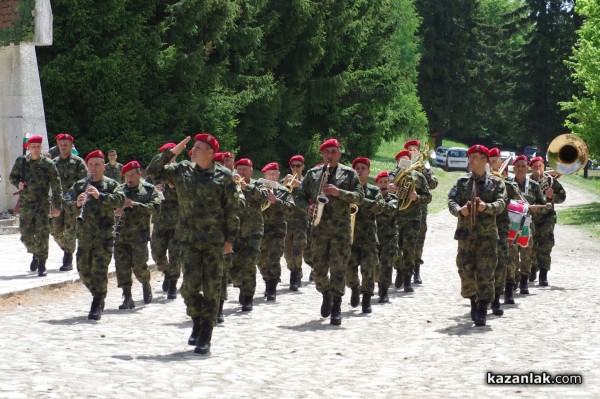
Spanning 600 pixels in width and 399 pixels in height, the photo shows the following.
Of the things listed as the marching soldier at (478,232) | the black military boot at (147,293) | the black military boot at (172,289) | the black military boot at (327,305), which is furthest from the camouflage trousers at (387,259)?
the black military boot at (147,293)

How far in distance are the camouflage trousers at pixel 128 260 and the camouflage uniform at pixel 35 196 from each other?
2.82 m

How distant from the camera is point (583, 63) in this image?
37.5 meters

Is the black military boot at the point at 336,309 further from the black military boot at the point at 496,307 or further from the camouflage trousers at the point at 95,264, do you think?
the camouflage trousers at the point at 95,264

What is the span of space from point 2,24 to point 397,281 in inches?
449

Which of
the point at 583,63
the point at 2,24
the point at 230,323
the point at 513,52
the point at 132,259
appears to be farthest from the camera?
the point at 513,52

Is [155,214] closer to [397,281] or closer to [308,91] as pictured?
[397,281]

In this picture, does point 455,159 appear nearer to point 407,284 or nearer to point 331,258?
point 407,284

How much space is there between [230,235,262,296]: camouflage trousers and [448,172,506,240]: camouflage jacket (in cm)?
265

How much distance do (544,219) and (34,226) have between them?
7.84m

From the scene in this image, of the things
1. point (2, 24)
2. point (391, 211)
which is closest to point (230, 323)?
point (391, 211)

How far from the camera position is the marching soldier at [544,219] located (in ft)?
52.9

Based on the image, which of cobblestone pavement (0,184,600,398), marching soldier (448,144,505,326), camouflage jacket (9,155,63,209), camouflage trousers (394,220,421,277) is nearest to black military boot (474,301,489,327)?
marching soldier (448,144,505,326)

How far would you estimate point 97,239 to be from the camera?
1220 centimetres

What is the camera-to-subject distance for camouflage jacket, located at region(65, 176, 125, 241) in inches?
480
